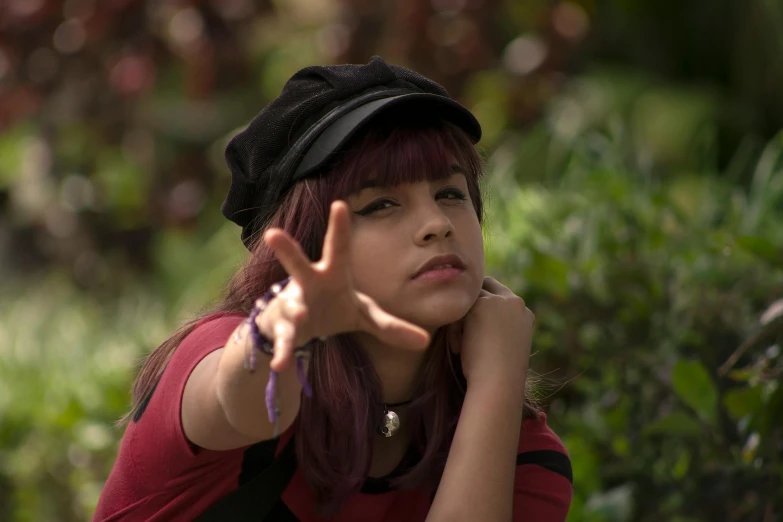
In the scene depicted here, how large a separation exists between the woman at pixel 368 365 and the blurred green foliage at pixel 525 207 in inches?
24.8

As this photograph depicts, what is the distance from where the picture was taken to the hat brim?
6.32ft

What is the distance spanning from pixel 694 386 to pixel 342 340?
950mm

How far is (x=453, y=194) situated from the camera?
206cm

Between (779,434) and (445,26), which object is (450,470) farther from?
(445,26)

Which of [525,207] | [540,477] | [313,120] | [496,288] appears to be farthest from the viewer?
[525,207]

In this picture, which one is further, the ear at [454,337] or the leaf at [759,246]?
the leaf at [759,246]

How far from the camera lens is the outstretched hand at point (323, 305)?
1.43 m

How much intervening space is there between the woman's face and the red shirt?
0.28m

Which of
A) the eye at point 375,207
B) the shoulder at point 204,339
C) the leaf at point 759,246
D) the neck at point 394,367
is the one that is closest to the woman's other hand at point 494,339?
the neck at point 394,367

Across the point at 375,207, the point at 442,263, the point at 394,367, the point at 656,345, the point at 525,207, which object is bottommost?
the point at 656,345

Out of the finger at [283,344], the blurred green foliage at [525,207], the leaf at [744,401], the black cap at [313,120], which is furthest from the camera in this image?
the blurred green foliage at [525,207]

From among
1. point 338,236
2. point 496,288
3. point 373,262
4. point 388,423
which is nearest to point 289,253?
point 338,236

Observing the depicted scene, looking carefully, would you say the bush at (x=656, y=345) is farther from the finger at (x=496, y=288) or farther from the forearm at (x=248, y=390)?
the forearm at (x=248, y=390)

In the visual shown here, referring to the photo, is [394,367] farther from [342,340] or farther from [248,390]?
[248,390]
